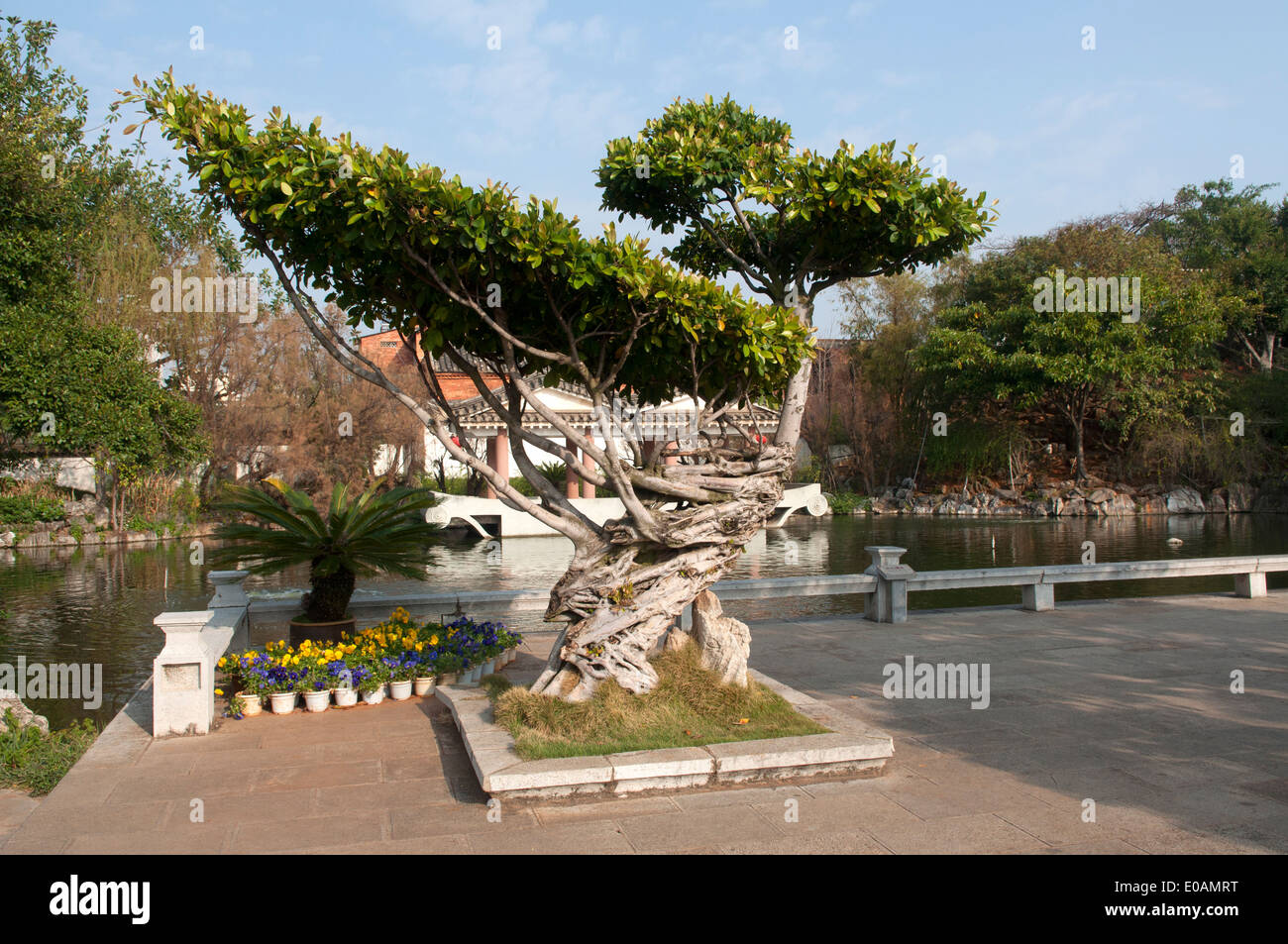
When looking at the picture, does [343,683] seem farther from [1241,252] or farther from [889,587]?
[1241,252]

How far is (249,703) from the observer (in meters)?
6.57

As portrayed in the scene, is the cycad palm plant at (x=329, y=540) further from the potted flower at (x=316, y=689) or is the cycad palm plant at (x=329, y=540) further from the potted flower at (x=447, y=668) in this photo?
the potted flower at (x=316, y=689)

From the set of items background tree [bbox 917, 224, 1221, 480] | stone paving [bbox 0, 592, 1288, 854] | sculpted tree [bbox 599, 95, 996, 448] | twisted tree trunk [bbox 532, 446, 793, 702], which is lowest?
stone paving [bbox 0, 592, 1288, 854]

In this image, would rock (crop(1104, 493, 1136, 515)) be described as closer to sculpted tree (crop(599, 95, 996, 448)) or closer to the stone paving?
the stone paving

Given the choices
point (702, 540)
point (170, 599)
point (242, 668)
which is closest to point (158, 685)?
point (242, 668)

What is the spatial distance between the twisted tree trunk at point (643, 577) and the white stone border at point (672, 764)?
674mm

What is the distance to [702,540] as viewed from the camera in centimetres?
595

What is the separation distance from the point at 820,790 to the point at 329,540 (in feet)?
15.2

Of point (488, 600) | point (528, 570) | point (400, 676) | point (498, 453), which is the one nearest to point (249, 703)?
point (400, 676)

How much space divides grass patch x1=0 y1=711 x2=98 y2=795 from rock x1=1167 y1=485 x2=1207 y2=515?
33.4 m

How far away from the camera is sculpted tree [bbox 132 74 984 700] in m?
5.27

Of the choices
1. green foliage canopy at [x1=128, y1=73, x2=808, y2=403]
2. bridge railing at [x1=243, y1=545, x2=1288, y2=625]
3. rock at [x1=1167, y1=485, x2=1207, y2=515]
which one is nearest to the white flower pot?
bridge railing at [x1=243, y1=545, x2=1288, y2=625]

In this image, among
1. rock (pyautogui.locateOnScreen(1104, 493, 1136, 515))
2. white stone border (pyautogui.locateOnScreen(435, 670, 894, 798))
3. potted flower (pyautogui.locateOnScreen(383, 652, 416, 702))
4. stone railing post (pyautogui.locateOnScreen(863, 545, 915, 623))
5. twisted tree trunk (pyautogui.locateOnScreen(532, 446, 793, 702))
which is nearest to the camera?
white stone border (pyautogui.locateOnScreen(435, 670, 894, 798))
